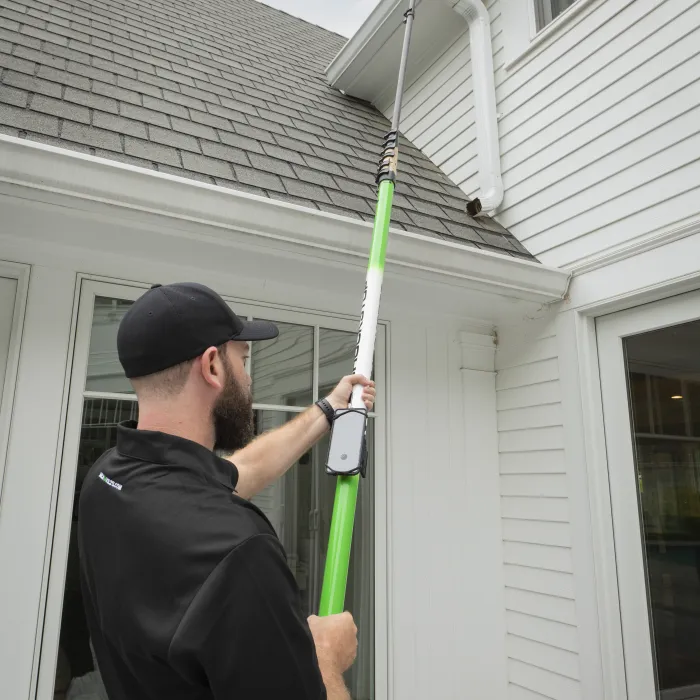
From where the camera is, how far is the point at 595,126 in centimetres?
290

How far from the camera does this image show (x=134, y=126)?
8.59 feet

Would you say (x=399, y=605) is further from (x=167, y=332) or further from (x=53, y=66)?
(x=53, y=66)

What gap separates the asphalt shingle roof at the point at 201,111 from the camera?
8.10 ft

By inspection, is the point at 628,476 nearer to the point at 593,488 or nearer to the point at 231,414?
the point at 593,488

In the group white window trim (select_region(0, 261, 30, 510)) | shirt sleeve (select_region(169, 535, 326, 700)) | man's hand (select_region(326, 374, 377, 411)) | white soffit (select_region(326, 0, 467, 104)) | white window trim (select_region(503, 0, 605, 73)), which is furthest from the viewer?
white soffit (select_region(326, 0, 467, 104))

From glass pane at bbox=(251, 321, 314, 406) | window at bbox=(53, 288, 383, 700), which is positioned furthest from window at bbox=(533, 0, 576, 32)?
glass pane at bbox=(251, 321, 314, 406)

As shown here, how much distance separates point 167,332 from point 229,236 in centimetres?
114

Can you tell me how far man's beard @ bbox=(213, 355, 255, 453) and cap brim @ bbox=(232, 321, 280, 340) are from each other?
0.09 meters

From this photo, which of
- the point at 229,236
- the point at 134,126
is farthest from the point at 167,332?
the point at 134,126

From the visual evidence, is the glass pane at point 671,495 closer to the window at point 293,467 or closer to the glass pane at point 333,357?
the window at point 293,467

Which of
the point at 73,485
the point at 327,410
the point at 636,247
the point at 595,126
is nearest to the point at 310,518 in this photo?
the point at 73,485

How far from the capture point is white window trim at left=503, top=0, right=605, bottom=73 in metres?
3.18

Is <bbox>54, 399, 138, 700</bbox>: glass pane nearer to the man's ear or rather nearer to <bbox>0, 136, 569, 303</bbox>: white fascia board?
<bbox>0, 136, 569, 303</bbox>: white fascia board

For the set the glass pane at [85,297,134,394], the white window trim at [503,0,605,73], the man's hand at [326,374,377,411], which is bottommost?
the man's hand at [326,374,377,411]
